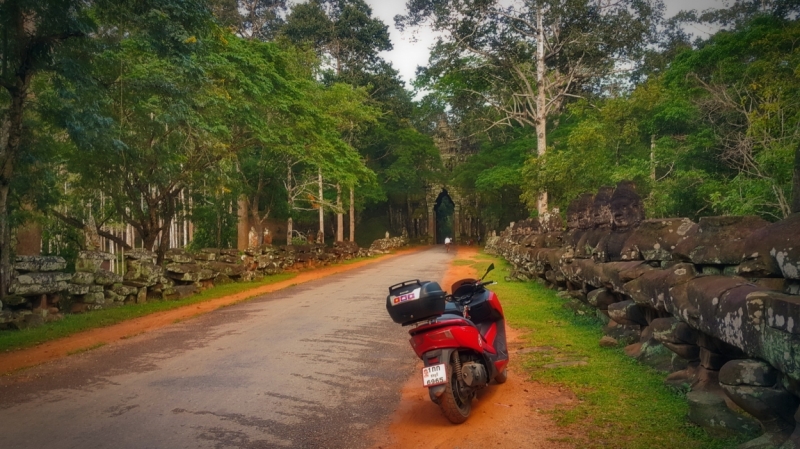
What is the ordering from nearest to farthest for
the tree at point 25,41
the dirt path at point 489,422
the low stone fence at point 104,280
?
1. the dirt path at point 489,422
2. the tree at point 25,41
3. the low stone fence at point 104,280

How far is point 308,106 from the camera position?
63.8 feet

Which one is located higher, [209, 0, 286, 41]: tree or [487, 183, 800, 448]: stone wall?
[209, 0, 286, 41]: tree

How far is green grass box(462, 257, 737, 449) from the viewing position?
3.98m

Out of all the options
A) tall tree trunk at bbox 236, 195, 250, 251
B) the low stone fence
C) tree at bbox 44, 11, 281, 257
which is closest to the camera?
tree at bbox 44, 11, 281, 257

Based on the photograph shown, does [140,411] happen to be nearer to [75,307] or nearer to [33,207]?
[75,307]

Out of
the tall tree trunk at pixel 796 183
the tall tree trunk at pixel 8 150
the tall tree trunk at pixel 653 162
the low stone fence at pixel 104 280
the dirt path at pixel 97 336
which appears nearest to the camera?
the tall tree trunk at pixel 796 183

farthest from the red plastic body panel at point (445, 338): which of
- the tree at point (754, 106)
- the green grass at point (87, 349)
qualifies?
the tree at point (754, 106)

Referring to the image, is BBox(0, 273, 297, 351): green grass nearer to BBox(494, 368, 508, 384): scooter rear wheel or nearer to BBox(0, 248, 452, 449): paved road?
BBox(0, 248, 452, 449): paved road

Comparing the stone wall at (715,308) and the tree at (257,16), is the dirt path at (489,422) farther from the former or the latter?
the tree at (257,16)

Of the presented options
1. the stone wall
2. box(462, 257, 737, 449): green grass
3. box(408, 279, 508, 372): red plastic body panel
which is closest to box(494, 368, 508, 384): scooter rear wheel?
box(462, 257, 737, 449): green grass

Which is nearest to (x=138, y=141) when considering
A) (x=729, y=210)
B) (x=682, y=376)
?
(x=682, y=376)

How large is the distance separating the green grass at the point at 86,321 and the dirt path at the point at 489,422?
6.37 meters

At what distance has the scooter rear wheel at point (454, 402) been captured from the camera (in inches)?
180

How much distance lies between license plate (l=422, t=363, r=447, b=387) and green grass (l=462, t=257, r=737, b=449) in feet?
3.13
